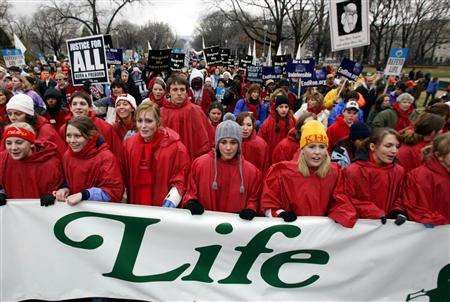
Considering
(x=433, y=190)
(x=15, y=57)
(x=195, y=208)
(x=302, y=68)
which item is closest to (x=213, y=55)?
(x=302, y=68)

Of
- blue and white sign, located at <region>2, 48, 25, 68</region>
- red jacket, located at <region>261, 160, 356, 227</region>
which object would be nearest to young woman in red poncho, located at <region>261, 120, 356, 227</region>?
red jacket, located at <region>261, 160, 356, 227</region>

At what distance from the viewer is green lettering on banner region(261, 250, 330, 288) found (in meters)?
3.39

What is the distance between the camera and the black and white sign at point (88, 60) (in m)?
6.25

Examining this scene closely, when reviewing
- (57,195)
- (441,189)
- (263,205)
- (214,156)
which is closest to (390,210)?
(441,189)

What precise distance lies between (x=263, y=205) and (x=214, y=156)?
666 millimetres

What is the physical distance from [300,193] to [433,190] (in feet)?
3.82

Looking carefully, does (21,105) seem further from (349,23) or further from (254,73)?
(254,73)

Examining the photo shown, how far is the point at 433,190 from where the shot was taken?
3.38m

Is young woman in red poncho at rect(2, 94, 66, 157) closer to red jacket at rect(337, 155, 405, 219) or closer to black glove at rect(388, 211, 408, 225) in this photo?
red jacket at rect(337, 155, 405, 219)

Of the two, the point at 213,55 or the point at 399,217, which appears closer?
the point at 399,217

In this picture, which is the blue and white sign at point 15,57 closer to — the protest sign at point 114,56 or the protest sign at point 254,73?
the protest sign at point 114,56

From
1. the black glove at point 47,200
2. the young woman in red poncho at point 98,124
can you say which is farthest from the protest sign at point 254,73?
the black glove at point 47,200

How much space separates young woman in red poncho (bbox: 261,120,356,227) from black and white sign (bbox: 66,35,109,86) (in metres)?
3.92

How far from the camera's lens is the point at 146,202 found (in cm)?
395
